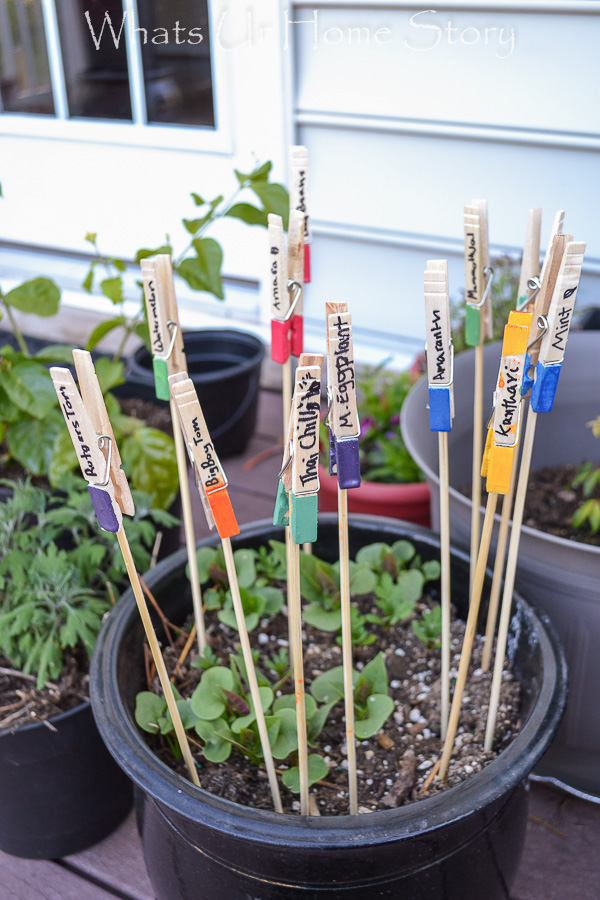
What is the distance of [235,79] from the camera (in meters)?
1.91

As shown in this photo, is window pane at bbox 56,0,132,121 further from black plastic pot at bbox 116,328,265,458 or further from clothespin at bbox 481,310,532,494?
clothespin at bbox 481,310,532,494

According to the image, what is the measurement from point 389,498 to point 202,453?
0.79 meters

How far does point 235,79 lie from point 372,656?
1.53 metres

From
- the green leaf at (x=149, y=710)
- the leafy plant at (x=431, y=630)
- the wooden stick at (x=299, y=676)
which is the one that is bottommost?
the leafy plant at (x=431, y=630)

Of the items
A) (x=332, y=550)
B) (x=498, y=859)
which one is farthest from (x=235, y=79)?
(x=498, y=859)

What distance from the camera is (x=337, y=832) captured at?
63 centimetres

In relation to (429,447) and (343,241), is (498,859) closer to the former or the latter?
(429,447)

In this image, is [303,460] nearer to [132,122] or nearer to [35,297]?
[35,297]

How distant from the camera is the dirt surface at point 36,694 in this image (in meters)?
0.93

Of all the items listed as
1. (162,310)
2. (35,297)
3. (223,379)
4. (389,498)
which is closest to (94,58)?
(223,379)

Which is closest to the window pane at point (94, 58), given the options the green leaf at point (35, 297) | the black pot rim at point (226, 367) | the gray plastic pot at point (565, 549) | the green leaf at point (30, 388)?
the black pot rim at point (226, 367)

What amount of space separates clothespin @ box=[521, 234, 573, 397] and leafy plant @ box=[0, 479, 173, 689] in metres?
0.53

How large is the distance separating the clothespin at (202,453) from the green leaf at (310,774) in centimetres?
29

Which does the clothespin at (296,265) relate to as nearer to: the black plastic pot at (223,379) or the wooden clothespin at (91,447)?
the wooden clothespin at (91,447)
